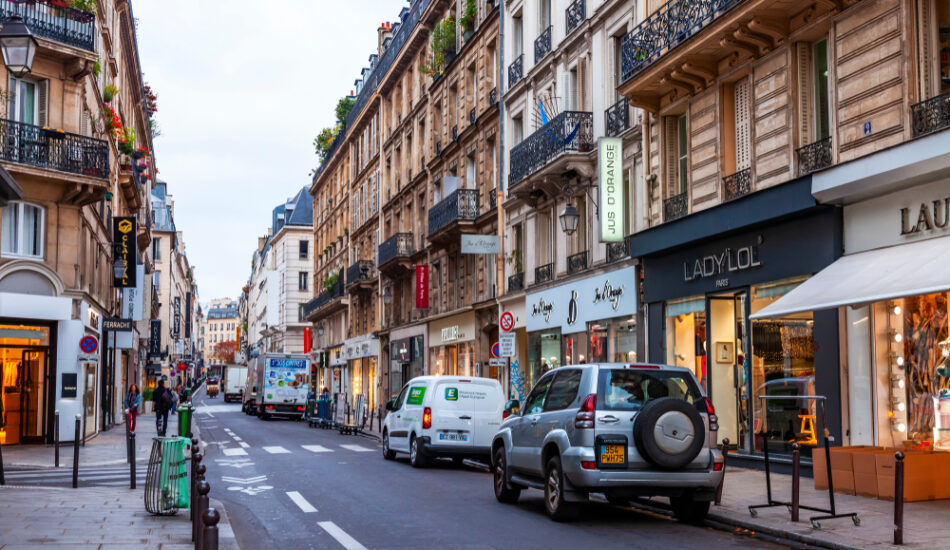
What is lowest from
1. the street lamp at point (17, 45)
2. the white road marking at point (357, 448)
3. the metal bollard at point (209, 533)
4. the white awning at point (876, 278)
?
the white road marking at point (357, 448)

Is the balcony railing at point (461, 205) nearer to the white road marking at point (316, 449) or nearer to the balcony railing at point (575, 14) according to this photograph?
the balcony railing at point (575, 14)

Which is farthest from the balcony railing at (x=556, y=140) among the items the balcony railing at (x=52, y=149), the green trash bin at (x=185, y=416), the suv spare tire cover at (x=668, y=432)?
the suv spare tire cover at (x=668, y=432)

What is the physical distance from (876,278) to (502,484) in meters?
5.67

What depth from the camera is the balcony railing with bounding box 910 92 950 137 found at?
520 inches

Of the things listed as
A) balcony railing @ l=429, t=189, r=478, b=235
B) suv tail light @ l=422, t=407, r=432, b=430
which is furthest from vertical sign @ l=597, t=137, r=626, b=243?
balcony railing @ l=429, t=189, r=478, b=235

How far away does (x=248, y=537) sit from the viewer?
35.1 feet

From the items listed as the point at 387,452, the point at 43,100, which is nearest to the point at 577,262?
the point at 387,452

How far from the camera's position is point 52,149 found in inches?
1018

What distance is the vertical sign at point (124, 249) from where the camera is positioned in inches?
1314

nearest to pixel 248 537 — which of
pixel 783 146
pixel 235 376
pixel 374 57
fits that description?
pixel 783 146

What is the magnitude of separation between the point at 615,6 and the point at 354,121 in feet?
116

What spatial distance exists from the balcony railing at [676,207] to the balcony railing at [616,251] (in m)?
2.37

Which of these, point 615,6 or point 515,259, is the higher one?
point 615,6

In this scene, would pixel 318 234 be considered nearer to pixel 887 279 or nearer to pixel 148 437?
pixel 148 437
